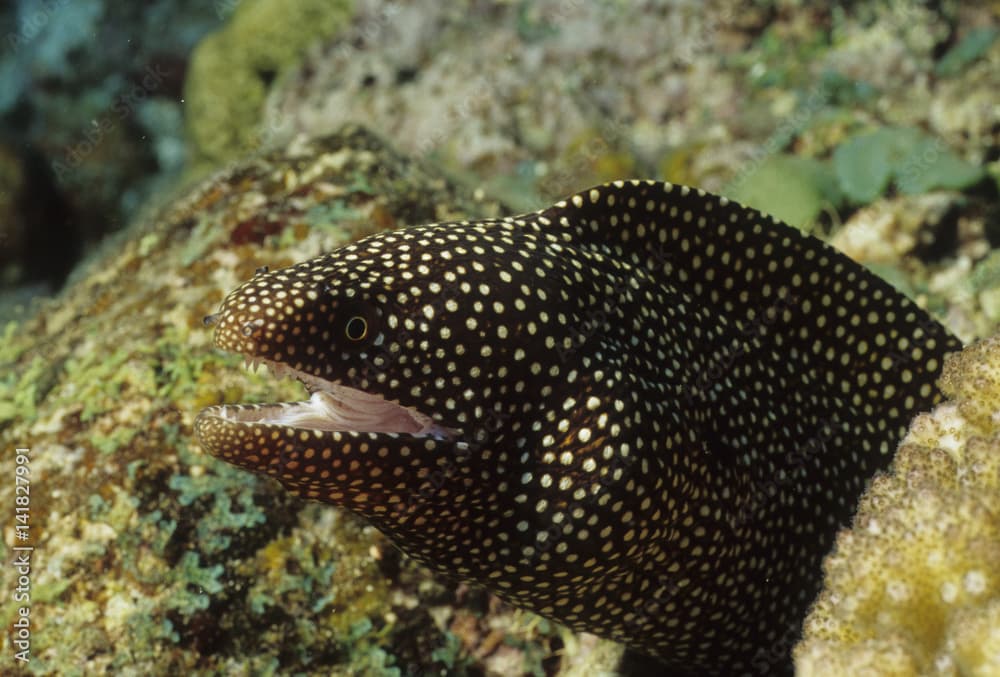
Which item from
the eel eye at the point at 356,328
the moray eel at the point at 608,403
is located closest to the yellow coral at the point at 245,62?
the moray eel at the point at 608,403

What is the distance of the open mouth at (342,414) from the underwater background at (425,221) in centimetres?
131

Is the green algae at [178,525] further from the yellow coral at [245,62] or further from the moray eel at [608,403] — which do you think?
the yellow coral at [245,62]

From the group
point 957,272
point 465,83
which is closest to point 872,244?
point 957,272

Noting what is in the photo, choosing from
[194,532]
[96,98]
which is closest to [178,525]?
[194,532]

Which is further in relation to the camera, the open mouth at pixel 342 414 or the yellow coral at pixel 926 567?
the open mouth at pixel 342 414

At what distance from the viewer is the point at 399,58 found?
9.29 metres

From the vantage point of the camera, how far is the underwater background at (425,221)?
8.72 ft

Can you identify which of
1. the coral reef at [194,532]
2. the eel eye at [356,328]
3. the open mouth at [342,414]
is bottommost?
the coral reef at [194,532]

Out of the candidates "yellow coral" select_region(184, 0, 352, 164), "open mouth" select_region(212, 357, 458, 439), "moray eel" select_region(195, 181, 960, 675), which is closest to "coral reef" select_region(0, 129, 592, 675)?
"moray eel" select_region(195, 181, 960, 675)

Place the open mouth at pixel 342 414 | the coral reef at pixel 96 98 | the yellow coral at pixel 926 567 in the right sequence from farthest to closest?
the coral reef at pixel 96 98
the open mouth at pixel 342 414
the yellow coral at pixel 926 567

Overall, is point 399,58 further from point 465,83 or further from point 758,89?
point 758,89

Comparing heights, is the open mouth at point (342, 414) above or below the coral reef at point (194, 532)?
above

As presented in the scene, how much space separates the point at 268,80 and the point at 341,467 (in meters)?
9.69

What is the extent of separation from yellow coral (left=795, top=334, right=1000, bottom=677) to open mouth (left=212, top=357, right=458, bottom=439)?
4.33ft
